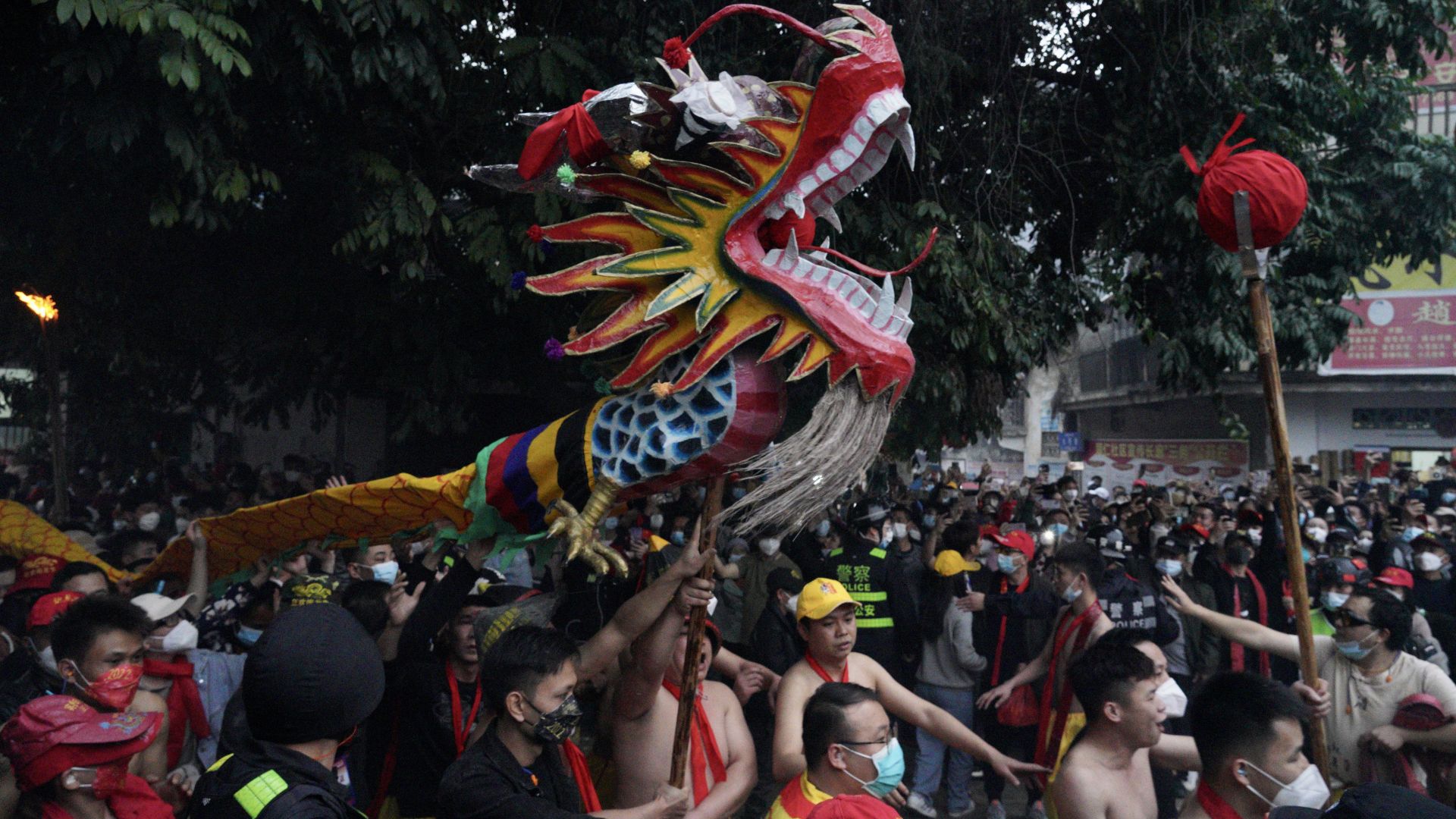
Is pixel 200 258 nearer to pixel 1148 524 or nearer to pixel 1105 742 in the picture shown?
pixel 1105 742

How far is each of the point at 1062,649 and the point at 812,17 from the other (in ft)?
14.7

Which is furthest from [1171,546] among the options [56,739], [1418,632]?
[56,739]

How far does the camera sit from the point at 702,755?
11.4ft

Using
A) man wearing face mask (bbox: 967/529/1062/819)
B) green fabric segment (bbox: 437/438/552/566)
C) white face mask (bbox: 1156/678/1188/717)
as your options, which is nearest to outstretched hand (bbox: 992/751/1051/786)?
white face mask (bbox: 1156/678/1188/717)

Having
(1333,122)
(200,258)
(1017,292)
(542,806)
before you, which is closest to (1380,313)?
(1333,122)

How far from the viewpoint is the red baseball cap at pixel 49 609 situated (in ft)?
12.2

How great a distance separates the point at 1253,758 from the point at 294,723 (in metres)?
2.30

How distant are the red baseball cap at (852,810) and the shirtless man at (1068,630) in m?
2.67

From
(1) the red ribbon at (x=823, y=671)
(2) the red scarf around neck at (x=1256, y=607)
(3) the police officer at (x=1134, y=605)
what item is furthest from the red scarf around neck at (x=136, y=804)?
(2) the red scarf around neck at (x=1256, y=607)

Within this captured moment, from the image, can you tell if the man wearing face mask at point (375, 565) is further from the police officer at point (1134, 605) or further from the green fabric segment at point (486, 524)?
the police officer at point (1134, 605)

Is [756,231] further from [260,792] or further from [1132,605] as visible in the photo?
[1132,605]

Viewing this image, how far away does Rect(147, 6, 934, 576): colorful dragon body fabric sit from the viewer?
2785 millimetres

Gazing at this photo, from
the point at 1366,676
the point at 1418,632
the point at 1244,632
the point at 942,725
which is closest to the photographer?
the point at 942,725

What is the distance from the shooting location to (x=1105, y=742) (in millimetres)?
3252
